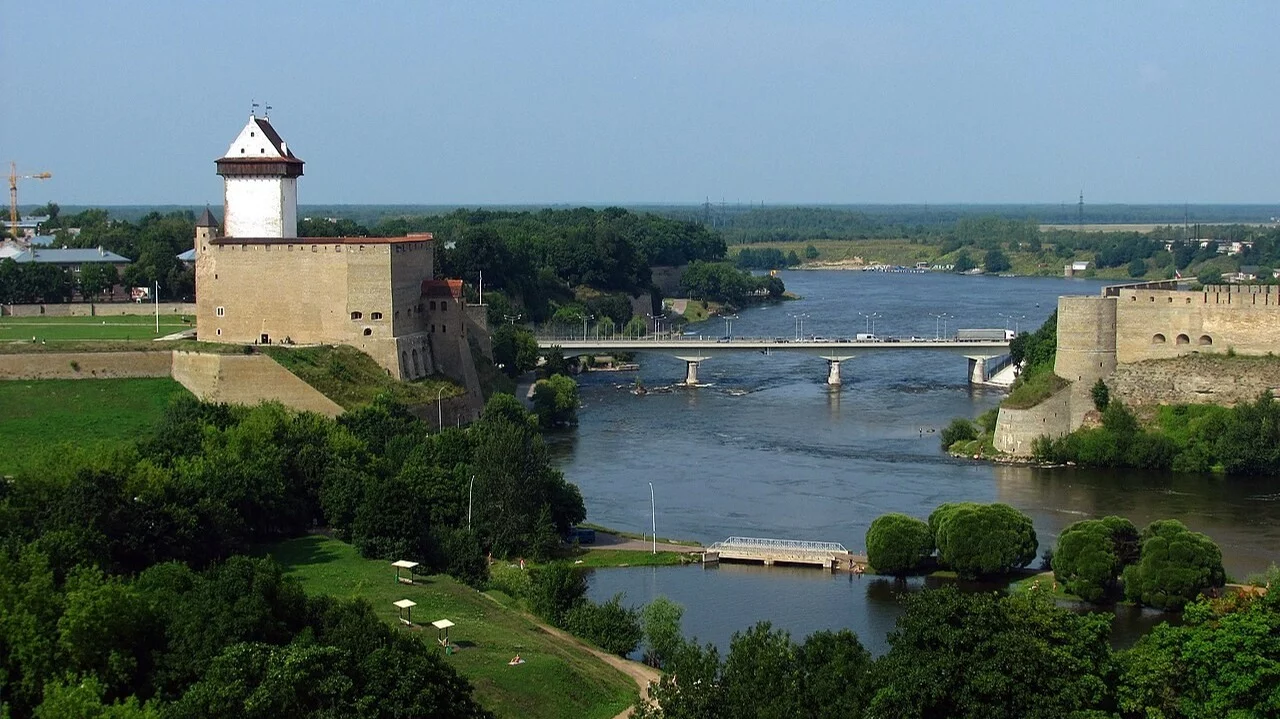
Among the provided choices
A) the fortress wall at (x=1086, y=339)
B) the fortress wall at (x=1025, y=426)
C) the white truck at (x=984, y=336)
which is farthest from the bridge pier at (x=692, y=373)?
the fortress wall at (x=1025, y=426)

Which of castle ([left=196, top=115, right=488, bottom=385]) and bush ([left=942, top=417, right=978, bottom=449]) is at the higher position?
castle ([left=196, top=115, right=488, bottom=385])

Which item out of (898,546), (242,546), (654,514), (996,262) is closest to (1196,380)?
(654,514)

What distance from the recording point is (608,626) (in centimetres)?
2775

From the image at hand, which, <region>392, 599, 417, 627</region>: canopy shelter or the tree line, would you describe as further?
<region>392, 599, 417, 627</region>: canopy shelter

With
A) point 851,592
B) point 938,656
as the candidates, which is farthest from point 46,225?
point 938,656

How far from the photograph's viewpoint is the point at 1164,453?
4450cm

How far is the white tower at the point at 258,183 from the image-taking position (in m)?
46.8

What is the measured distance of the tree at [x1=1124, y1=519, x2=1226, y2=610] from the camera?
29828mm

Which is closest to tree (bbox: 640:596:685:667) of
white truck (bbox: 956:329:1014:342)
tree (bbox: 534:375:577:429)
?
tree (bbox: 534:375:577:429)

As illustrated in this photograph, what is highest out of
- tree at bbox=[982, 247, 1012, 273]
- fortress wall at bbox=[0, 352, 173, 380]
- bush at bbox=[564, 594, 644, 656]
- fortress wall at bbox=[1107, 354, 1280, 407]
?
tree at bbox=[982, 247, 1012, 273]

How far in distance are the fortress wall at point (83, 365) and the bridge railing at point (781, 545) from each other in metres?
16.0

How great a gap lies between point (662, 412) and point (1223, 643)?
3332cm

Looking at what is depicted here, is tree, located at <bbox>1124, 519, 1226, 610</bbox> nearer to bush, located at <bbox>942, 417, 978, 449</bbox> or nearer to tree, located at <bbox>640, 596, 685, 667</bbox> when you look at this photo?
tree, located at <bbox>640, 596, 685, 667</bbox>

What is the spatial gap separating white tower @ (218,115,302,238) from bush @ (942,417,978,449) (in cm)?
1831
